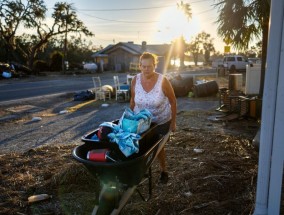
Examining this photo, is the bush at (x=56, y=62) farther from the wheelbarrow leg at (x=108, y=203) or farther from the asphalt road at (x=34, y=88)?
the wheelbarrow leg at (x=108, y=203)

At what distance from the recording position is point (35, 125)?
9.62m

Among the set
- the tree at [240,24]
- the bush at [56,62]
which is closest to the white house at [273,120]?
the tree at [240,24]

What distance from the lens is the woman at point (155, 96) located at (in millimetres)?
3881

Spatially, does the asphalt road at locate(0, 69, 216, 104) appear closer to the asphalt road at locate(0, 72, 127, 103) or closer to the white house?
the asphalt road at locate(0, 72, 127, 103)

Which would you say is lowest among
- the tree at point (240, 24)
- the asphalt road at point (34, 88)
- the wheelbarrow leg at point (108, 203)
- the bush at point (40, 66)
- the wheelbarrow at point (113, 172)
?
the asphalt road at point (34, 88)

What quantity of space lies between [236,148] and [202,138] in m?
0.99

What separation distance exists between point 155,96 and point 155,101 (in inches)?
2.5

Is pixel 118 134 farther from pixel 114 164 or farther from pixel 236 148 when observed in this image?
pixel 236 148

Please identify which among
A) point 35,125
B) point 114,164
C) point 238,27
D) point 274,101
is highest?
point 238,27

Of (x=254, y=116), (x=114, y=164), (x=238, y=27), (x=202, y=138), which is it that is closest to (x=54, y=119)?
(x=202, y=138)

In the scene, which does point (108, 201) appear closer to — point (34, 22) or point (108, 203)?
point (108, 203)

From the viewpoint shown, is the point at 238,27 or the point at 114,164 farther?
the point at 238,27

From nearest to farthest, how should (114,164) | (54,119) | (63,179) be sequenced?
(114,164)
(63,179)
(54,119)

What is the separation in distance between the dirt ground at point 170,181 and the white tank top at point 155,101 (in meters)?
1.09
